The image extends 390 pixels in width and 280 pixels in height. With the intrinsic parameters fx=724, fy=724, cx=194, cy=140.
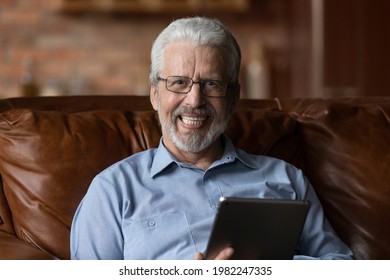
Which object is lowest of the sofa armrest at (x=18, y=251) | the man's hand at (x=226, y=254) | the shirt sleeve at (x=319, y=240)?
the shirt sleeve at (x=319, y=240)

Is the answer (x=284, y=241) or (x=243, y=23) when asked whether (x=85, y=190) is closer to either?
(x=284, y=241)

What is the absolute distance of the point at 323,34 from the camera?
4.88 m

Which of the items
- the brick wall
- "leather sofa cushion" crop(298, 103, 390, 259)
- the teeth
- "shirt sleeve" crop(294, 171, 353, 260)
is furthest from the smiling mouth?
the brick wall

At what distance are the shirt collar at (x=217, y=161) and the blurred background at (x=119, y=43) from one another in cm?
309

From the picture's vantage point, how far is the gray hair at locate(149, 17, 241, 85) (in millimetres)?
1871

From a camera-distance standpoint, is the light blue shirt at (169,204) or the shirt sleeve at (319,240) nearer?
the light blue shirt at (169,204)

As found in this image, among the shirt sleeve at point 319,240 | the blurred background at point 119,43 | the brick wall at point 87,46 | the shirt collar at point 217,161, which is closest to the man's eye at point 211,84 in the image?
the shirt collar at point 217,161

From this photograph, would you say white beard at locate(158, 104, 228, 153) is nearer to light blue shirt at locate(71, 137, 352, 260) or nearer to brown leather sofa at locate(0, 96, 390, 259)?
light blue shirt at locate(71, 137, 352, 260)

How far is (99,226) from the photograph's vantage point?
1.78 metres

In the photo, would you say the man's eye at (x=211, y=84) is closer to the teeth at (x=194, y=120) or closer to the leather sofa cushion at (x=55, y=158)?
the teeth at (x=194, y=120)

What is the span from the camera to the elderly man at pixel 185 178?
178 cm

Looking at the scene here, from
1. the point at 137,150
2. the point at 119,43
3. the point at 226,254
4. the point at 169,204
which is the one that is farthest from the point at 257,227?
the point at 119,43
